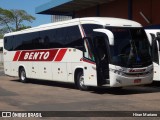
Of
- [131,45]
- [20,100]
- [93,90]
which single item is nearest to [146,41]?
[131,45]

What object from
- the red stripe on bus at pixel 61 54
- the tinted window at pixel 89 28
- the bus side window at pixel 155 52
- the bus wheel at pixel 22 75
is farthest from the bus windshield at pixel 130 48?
the bus wheel at pixel 22 75

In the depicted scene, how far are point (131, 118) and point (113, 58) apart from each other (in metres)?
5.99

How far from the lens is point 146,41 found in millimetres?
17312

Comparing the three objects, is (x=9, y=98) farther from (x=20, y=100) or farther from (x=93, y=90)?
(x=93, y=90)

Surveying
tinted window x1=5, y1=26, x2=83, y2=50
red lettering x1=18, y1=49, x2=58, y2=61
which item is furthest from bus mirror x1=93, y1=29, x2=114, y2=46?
red lettering x1=18, y1=49, x2=58, y2=61

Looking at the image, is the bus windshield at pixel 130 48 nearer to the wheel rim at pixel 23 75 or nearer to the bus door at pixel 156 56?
the bus door at pixel 156 56

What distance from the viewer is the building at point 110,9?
26.1 meters

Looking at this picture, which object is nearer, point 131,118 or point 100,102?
point 131,118

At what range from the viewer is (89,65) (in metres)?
17.3

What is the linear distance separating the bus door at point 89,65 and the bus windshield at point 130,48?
3.88 feet

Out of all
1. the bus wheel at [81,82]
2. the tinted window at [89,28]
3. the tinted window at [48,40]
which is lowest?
the bus wheel at [81,82]

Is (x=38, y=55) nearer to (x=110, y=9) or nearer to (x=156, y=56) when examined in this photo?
(x=156, y=56)

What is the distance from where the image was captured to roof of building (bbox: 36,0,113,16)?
31.2 metres

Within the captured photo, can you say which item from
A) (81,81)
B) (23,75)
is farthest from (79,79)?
(23,75)
